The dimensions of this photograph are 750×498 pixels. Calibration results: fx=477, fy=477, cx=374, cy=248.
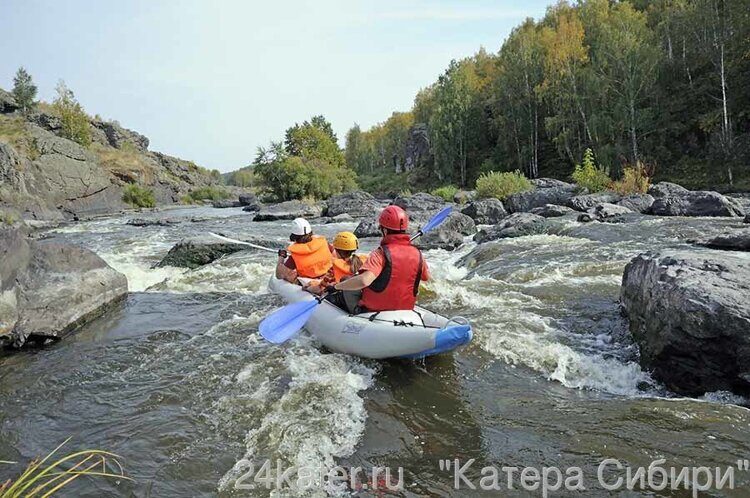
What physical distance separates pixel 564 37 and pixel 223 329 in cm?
3007

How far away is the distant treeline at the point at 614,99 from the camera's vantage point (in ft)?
74.2

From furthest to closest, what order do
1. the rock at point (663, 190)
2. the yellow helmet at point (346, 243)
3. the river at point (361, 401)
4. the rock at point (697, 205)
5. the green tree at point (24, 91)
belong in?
the green tree at point (24, 91) → the rock at point (663, 190) → the rock at point (697, 205) → the yellow helmet at point (346, 243) → the river at point (361, 401)

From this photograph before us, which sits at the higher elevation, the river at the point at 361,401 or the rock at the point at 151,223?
the rock at the point at 151,223

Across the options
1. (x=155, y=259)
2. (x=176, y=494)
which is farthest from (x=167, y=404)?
(x=155, y=259)

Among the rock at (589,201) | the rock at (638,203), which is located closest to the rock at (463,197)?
the rock at (589,201)

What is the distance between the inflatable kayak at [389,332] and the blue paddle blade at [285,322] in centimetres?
25

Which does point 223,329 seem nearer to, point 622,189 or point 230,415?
point 230,415

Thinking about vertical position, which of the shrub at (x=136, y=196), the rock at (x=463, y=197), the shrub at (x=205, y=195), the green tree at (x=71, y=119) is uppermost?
the green tree at (x=71, y=119)

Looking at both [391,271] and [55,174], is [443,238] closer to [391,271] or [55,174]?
[391,271]

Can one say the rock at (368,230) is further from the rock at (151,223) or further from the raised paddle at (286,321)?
the rock at (151,223)

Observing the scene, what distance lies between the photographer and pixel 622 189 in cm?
1692

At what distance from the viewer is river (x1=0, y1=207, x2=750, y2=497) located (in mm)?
3105

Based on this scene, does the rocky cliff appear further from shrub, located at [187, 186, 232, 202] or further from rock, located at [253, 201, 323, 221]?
rock, located at [253, 201, 323, 221]

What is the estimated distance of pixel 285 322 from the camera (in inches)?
185
